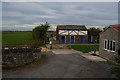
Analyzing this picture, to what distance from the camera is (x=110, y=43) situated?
1186 centimetres

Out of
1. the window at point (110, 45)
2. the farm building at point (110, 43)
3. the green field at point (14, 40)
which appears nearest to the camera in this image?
the farm building at point (110, 43)

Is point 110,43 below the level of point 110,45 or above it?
above

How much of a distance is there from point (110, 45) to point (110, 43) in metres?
0.21

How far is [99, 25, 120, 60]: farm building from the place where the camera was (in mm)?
10695

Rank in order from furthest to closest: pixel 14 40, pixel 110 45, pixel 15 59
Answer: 1. pixel 14 40
2. pixel 110 45
3. pixel 15 59

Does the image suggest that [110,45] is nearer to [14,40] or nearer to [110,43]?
[110,43]

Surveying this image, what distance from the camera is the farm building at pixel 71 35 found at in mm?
29047

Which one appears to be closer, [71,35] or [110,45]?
[110,45]

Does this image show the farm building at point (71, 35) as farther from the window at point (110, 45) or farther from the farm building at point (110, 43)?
the window at point (110, 45)

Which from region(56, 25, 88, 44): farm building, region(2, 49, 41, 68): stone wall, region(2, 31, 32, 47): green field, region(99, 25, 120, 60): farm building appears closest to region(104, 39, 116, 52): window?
region(99, 25, 120, 60): farm building

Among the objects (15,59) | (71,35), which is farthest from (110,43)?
(71,35)

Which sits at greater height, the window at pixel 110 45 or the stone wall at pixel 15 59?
the window at pixel 110 45

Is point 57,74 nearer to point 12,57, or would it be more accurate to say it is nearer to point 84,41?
point 12,57

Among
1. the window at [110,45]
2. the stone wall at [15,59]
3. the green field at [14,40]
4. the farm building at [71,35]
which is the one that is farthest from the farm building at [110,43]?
Answer: the farm building at [71,35]
